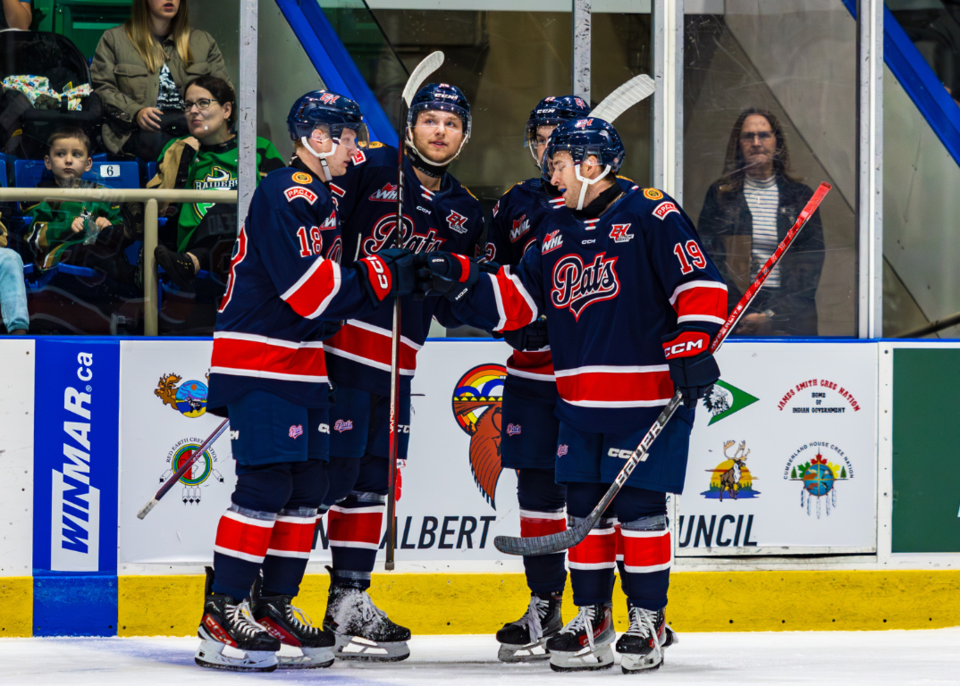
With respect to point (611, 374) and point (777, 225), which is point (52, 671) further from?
point (777, 225)

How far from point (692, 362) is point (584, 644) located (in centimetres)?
86

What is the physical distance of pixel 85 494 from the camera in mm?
3582

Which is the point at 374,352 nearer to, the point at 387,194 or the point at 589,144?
the point at 387,194

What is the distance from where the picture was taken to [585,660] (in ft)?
9.18

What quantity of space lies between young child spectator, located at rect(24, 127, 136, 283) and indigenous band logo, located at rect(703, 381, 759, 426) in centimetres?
230

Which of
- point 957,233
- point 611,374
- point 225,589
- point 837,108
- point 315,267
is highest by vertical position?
point 837,108

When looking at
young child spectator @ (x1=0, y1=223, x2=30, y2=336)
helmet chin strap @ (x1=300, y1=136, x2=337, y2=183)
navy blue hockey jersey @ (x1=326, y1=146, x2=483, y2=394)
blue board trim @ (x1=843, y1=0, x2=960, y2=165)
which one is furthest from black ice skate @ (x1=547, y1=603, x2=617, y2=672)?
blue board trim @ (x1=843, y1=0, x2=960, y2=165)

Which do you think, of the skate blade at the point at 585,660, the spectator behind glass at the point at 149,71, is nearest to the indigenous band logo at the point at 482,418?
the skate blade at the point at 585,660

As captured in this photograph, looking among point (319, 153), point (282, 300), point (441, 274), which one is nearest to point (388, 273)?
point (441, 274)

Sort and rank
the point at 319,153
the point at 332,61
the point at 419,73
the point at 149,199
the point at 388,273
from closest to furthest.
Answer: the point at 388,273 → the point at 319,153 → the point at 419,73 → the point at 149,199 → the point at 332,61

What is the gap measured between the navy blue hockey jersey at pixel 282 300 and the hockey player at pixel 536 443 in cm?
61

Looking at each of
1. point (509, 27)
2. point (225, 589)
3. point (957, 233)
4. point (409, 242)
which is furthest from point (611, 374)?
point (957, 233)

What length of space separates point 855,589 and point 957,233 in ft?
5.35

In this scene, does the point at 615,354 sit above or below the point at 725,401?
above
